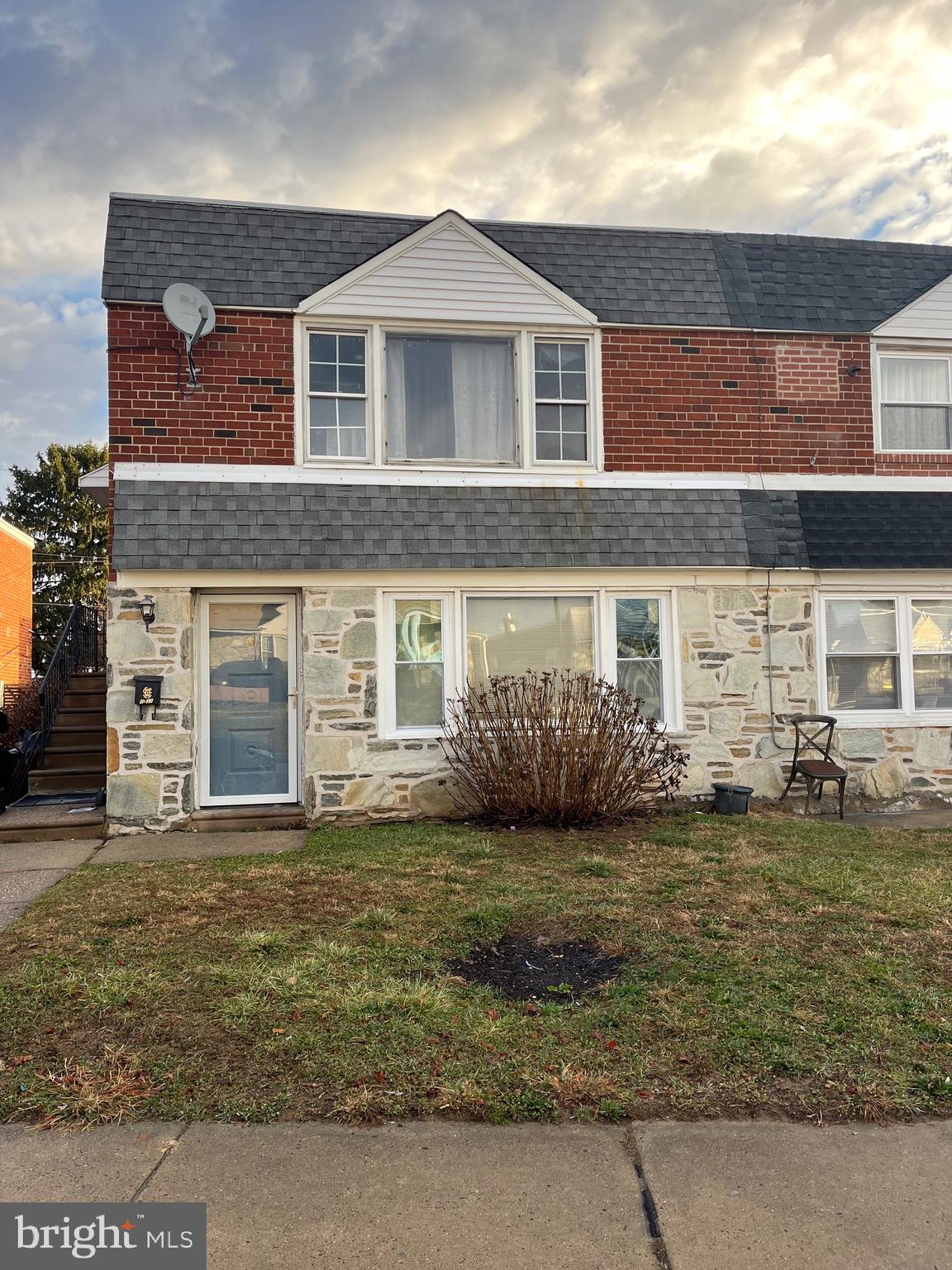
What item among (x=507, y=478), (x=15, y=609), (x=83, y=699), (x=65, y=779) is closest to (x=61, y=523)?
(x=15, y=609)

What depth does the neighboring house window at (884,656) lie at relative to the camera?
931 cm

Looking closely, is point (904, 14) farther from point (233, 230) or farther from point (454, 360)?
point (233, 230)

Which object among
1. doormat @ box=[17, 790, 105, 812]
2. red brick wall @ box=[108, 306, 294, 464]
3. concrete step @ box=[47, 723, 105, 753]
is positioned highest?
red brick wall @ box=[108, 306, 294, 464]

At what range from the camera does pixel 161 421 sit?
8359 millimetres

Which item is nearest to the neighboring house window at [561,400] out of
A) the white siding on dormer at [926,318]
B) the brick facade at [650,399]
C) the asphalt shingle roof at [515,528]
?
the brick facade at [650,399]

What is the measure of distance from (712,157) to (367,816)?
928 centimetres

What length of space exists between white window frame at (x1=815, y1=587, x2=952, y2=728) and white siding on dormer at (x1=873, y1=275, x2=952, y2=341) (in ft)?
9.80

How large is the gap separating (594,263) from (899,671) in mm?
5640

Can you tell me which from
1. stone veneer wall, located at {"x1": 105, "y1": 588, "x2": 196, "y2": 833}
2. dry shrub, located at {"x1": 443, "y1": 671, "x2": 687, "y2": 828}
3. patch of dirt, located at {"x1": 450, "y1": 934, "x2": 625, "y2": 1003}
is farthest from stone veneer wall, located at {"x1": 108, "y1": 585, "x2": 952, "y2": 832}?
patch of dirt, located at {"x1": 450, "y1": 934, "x2": 625, "y2": 1003}

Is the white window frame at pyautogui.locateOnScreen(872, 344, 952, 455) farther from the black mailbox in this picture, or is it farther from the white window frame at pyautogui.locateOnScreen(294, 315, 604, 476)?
the black mailbox

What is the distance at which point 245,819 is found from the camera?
8.12 m

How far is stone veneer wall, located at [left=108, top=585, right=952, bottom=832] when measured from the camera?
801 centimetres

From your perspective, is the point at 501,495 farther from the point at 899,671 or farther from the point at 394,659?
the point at 899,671

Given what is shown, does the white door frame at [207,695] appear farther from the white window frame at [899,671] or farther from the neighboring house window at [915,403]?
the neighboring house window at [915,403]
